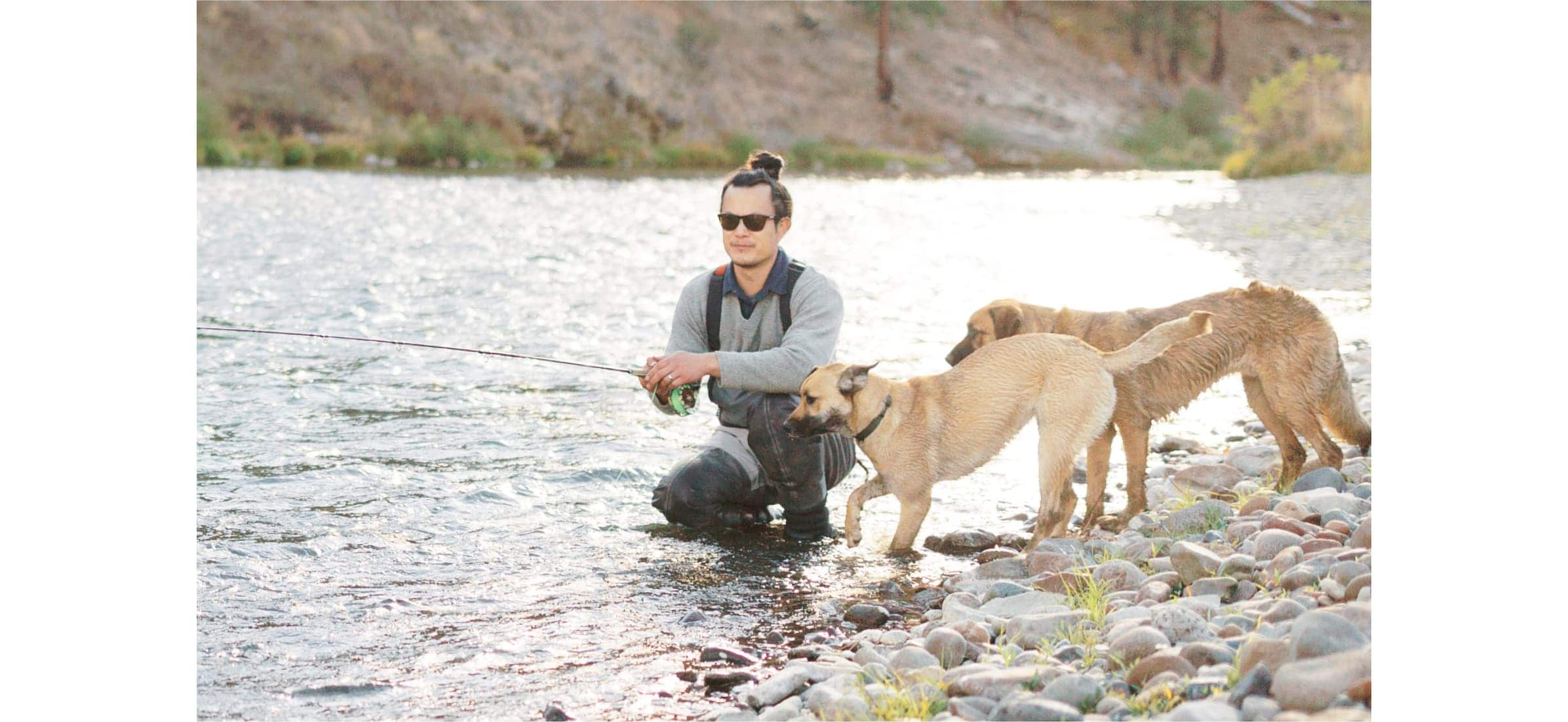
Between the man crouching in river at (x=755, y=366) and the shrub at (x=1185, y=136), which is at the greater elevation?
the shrub at (x=1185, y=136)

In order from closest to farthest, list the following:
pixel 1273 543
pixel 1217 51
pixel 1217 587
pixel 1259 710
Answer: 1. pixel 1259 710
2. pixel 1217 587
3. pixel 1273 543
4. pixel 1217 51

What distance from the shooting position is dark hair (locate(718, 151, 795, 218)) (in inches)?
217

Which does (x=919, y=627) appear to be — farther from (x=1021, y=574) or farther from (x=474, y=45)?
(x=474, y=45)

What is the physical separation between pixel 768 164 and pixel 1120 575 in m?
2.21

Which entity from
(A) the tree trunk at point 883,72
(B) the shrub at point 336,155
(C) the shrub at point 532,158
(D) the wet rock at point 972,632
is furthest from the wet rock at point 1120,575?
(A) the tree trunk at point 883,72

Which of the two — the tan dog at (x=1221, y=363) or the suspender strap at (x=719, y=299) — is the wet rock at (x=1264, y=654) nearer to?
the tan dog at (x=1221, y=363)

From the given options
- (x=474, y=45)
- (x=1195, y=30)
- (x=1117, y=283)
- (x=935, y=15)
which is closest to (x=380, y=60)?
(x=474, y=45)

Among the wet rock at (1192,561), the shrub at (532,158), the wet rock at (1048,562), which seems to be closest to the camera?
the wet rock at (1192,561)

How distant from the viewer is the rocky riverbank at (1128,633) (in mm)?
3330

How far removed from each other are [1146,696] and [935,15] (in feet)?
181

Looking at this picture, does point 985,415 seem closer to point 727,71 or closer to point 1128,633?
point 1128,633

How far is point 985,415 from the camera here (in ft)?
18.1

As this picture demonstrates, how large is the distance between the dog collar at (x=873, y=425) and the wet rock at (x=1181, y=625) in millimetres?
1691

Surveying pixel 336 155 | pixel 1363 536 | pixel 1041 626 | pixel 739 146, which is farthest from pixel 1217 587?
pixel 739 146
